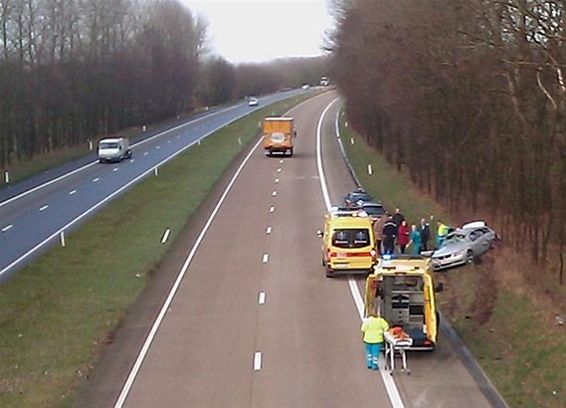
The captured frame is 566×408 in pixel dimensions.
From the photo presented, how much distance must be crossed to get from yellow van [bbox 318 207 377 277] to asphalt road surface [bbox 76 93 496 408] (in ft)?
1.55

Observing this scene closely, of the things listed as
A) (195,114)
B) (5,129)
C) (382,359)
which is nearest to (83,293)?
(382,359)

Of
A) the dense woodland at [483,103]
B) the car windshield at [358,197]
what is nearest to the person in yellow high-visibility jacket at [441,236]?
the dense woodland at [483,103]

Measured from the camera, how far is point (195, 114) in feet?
459

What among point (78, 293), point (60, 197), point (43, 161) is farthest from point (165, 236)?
point (43, 161)

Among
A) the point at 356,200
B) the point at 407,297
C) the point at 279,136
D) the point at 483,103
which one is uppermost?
the point at 483,103

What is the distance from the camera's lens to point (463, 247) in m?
33.8

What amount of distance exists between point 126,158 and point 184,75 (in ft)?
214

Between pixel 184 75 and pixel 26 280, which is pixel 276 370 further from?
pixel 184 75

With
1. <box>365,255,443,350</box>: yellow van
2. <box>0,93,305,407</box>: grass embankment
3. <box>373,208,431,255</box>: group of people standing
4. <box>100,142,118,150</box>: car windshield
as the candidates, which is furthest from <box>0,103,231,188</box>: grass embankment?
<box>365,255,443,350</box>: yellow van

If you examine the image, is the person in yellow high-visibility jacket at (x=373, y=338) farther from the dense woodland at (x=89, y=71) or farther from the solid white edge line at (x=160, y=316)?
the dense woodland at (x=89, y=71)

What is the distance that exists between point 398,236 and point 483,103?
870 cm

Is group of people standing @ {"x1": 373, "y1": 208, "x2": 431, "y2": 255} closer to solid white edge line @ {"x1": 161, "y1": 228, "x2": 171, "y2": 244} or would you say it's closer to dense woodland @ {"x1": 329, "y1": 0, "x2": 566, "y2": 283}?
dense woodland @ {"x1": 329, "y1": 0, "x2": 566, "y2": 283}

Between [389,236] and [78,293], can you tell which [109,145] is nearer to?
[389,236]

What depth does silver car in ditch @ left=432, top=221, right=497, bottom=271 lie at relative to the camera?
3353 cm
